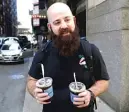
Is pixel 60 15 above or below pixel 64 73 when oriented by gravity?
above

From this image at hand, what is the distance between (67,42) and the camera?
2.54m

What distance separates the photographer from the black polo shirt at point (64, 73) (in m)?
2.58

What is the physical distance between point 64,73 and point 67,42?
241mm

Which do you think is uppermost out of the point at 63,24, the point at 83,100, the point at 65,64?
the point at 63,24

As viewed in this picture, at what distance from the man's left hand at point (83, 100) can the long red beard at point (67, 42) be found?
36cm

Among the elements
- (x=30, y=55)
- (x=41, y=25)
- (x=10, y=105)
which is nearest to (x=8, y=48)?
(x=30, y=55)

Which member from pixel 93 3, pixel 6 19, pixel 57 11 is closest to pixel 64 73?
pixel 57 11

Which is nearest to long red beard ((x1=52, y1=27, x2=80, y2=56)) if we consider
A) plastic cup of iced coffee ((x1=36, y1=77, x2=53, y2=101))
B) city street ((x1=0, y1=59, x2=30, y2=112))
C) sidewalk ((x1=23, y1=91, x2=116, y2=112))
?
plastic cup of iced coffee ((x1=36, y1=77, x2=53, y2=101))

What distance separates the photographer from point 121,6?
6.24 m

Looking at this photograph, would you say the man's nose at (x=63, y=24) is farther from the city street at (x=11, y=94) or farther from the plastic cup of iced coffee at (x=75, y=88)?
the city street at (x=11, y=94)

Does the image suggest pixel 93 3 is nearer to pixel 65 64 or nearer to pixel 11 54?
pixel 65 64

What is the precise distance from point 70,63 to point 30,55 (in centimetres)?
2555

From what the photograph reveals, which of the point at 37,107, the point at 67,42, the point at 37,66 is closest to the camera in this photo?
the point at 67,42

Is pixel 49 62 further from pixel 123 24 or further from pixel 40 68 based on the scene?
pixel 123 24
